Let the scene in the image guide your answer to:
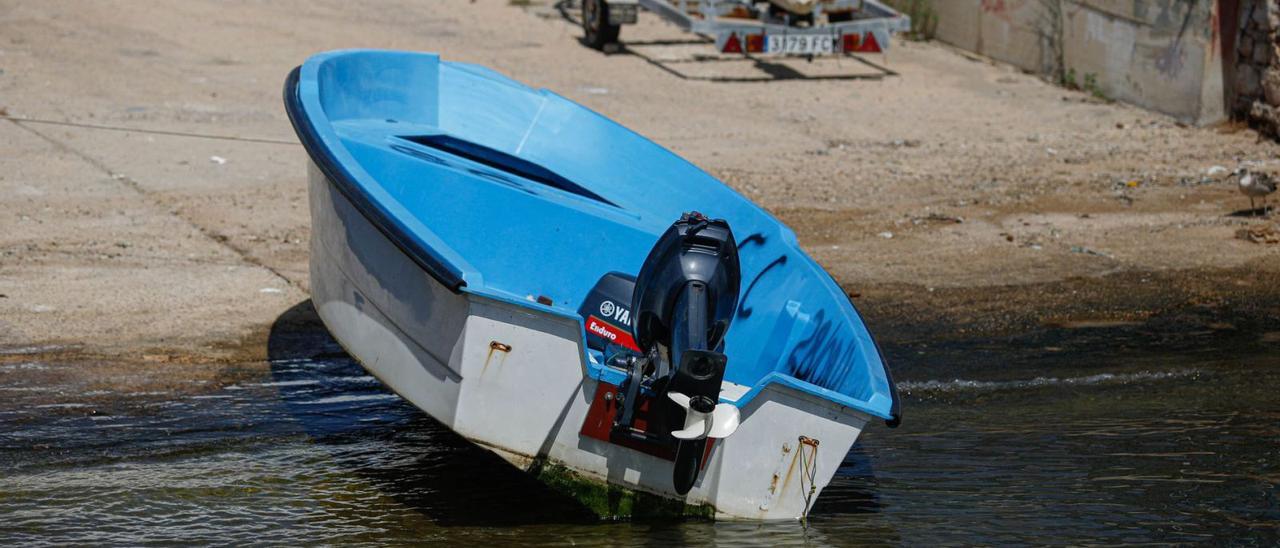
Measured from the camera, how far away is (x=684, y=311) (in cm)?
461

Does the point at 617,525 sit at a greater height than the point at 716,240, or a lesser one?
lesser

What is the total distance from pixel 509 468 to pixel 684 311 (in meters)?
1.51

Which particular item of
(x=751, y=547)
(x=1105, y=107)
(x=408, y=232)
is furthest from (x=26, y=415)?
(x=1105, y=107)

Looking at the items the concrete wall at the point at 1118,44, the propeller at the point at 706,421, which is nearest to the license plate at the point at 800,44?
the concrete wall at the point at 1118,44

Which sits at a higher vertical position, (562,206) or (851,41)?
(562,206)

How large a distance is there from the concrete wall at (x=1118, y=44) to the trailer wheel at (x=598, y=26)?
395cm

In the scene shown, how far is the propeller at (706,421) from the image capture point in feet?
14.0

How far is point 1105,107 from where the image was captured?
13102 millimetres

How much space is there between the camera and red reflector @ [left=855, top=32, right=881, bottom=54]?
13.7 metres

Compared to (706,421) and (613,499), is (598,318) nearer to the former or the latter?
(613,499)

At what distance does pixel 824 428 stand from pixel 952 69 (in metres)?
10.6

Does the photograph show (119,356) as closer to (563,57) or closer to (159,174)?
(159,174)

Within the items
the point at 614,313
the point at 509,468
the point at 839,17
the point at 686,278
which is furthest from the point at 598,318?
the point at 839,17

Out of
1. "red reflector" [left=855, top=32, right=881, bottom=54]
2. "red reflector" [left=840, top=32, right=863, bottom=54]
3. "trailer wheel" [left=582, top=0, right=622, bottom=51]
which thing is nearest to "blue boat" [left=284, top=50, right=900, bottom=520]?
"red reflector" [left=840, top=32, right=863, bottom=54]
